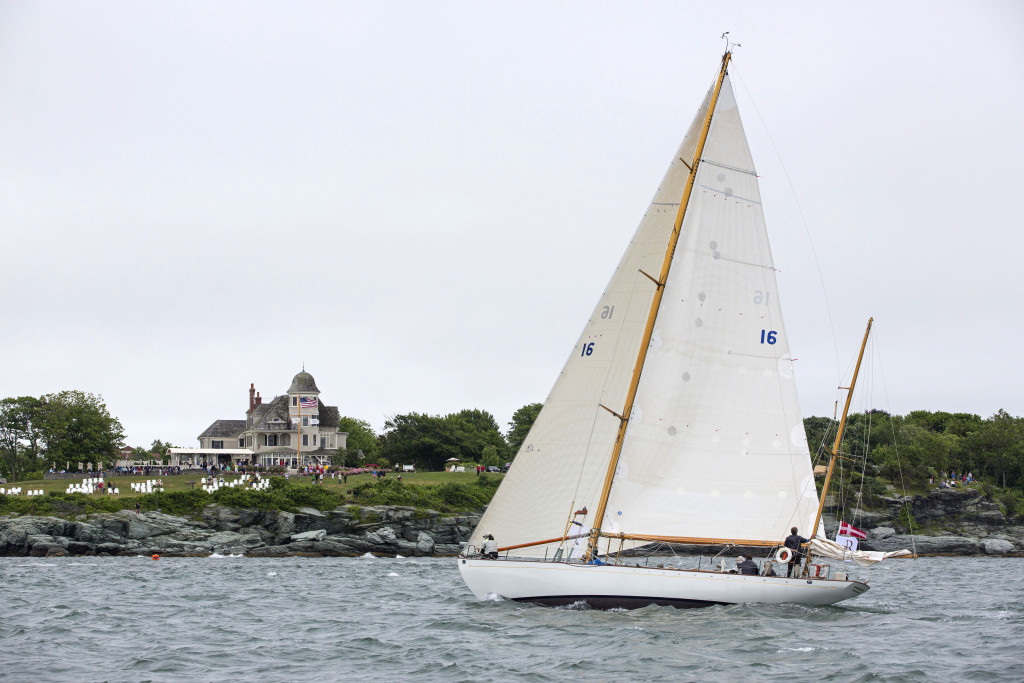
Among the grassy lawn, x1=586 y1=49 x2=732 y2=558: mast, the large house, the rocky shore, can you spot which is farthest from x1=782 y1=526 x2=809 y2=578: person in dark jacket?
the large house

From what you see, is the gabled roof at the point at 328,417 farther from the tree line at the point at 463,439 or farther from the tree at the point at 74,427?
the tree at the point at 74,427

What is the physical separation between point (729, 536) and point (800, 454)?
3108 millimetres

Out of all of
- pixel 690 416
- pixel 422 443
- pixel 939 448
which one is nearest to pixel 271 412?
pixel 422 443

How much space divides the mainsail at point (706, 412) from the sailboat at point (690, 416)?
0.03m

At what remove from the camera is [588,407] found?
95.7ft

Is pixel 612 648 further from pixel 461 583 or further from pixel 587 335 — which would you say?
pixel 461 583

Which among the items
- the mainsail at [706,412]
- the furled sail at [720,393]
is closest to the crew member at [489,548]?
the mainsail at [706,412]

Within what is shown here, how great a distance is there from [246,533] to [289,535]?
278 cm

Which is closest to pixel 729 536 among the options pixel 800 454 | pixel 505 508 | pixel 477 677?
pixel 800 454

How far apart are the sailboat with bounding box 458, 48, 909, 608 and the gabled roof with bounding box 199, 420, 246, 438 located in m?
114

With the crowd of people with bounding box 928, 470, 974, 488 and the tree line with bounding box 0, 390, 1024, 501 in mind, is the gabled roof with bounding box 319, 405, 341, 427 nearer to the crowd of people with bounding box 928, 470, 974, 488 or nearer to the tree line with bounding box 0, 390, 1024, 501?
the tree line with bounding box 0, 390, 1024, 501

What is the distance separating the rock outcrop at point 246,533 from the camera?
60.0m

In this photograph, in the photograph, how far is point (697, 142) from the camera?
95.5 feet

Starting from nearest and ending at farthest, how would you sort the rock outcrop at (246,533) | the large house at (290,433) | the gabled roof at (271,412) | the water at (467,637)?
the water at (467,637) → the rock outcrop at (246,533) → the large house at (290,433) → the gabled roof at (271,412)
